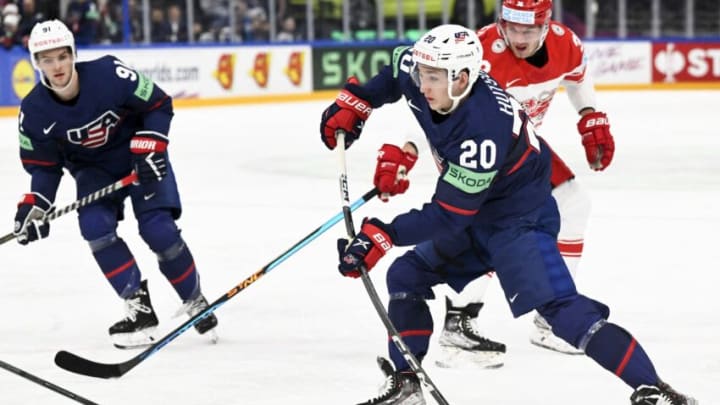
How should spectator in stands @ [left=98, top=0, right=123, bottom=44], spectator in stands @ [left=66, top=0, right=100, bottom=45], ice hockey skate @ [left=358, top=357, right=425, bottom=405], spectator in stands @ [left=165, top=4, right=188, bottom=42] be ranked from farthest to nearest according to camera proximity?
1. spectator in stands @ [left=165, top=4, right=188, bottom=42]
2. spectator in stands @ [left=98, top=0, right=123, bottom=44]
3. spectator in stands @ [left=66, top=0, right=100, bottom=45]
4. ice hockey skate @ [left=358, top=357, right=425, bottom=405]

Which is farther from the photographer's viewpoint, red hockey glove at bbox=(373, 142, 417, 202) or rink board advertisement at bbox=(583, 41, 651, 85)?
rink board advertisement at bbox=(583, 41, 651, 85)

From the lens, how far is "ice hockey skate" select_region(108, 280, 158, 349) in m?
3.98

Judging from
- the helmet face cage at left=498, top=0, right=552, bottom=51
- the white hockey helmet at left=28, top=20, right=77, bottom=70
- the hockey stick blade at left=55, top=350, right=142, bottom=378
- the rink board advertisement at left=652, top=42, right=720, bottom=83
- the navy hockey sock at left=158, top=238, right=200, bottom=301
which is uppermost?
the helmet face cage at left=498, top=0, right=552, bottom=51

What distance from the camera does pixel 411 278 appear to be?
326 centimetres

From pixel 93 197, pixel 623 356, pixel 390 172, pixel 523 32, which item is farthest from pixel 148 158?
pixel 623 356

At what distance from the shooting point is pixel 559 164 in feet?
12.9

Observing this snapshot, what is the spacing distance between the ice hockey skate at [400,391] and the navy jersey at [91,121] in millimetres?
1243

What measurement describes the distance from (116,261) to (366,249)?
128cm

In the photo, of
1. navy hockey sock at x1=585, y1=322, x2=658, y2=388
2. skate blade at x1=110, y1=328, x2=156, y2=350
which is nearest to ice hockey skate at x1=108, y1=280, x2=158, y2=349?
skate blade at x1=110, y1=328, x2=156, y2=350

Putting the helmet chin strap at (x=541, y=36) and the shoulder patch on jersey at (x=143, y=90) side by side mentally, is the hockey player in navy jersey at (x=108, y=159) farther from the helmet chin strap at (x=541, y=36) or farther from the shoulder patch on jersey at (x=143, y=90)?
the helmet chin strap at (x=541, y=36)

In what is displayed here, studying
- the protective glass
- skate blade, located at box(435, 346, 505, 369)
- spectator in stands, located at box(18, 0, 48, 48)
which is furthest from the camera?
spectator in stands, located at box(18, 0, 48, 48)

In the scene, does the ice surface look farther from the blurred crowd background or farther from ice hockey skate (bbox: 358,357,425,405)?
the blurred crowd background

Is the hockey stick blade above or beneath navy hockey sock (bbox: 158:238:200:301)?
beneath

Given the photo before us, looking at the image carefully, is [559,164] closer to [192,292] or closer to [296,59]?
[192,292]
